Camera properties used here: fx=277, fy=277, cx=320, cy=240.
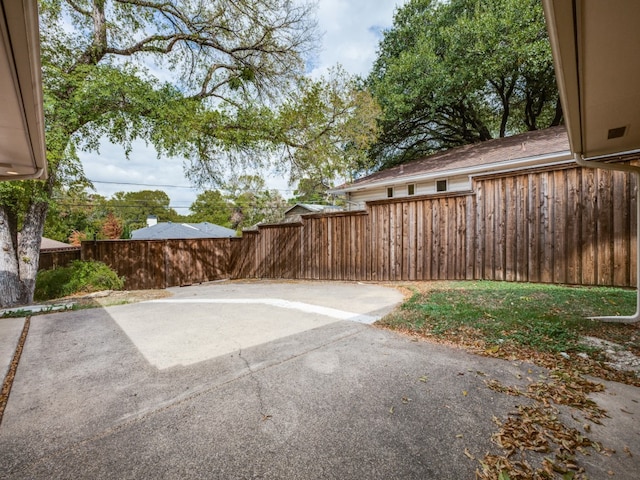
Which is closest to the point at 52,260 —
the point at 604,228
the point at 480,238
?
the point at 480,238

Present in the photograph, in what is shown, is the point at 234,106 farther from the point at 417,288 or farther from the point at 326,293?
the point at 417,288

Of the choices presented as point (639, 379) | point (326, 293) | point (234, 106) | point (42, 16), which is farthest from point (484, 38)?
point (42, 16)

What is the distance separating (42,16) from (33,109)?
687 cm

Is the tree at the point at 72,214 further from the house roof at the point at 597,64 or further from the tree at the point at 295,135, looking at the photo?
the house roof at the point at 597,64

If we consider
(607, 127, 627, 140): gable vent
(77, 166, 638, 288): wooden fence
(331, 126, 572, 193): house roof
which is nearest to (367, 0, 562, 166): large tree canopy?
(331, 126, 572, 193): house roof

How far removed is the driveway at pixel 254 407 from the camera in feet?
4.09

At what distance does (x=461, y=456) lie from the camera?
1.28 m

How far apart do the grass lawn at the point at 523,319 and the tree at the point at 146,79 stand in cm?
603

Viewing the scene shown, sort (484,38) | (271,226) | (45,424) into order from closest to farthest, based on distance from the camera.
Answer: (45,424) < (271,226) < (484,38)

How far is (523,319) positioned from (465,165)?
A: 25.7ft

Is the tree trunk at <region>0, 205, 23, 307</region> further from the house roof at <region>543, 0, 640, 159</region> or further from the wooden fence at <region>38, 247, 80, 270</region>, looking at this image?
the house roof at <region>543, 0, 640, 159</region>

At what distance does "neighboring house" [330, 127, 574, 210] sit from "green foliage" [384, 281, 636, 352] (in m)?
4.76

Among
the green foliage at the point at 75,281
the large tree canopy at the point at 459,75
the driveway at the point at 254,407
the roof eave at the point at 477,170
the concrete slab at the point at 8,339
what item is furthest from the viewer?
the large tree canopy at the point at 459,75

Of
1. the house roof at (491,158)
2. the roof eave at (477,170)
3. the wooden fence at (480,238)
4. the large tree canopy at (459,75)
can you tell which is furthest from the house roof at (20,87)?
the large tree canopy at (459,75)
